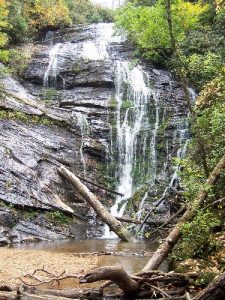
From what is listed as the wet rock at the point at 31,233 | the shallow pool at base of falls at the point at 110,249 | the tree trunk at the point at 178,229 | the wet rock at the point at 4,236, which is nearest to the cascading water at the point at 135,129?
the wet rock at the point at 31,233

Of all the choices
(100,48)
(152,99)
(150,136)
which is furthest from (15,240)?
(100,48)

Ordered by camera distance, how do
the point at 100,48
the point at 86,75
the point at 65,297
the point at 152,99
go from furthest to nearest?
the point at 100,48
the point at 86,75
the point at 152,99
the point at 65,297

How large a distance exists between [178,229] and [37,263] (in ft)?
11.7

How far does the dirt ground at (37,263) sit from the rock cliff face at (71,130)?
291cm

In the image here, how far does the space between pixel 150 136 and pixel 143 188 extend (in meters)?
3.63

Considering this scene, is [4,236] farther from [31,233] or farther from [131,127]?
[131,127]

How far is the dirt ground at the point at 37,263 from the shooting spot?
773 cm

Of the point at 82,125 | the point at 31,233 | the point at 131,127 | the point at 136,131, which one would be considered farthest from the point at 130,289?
the point at 131,127

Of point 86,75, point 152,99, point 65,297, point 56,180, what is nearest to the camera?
point 65,297

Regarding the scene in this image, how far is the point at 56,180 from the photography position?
54.5ft

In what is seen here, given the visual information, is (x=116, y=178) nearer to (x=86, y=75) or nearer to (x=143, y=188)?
(x=143, y=188)

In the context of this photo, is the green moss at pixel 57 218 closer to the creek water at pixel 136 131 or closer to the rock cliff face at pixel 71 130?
the rock cliff face at pixel 71 130

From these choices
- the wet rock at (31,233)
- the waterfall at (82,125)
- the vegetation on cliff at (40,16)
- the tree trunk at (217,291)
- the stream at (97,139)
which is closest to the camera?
the tree trunk at (217,291)

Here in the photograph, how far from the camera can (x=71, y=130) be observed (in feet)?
65.8
